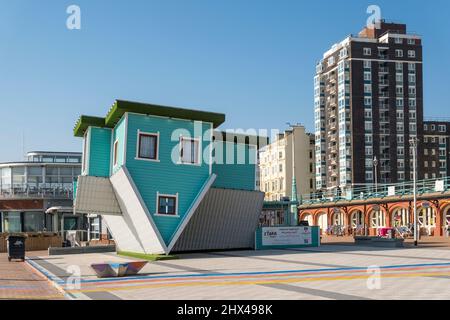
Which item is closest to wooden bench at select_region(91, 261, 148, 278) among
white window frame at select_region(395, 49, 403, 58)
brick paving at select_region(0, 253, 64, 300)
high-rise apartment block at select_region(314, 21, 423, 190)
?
brick paving at select_region(0, 253, 64, 300)

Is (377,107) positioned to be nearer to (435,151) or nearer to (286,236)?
(435,151)

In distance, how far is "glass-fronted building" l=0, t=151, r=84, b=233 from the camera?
212 ft

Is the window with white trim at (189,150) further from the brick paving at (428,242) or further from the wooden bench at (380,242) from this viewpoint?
the brick paving at (428,242)

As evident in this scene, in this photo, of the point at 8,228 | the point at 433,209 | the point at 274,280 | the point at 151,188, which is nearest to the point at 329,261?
the point at 274,280

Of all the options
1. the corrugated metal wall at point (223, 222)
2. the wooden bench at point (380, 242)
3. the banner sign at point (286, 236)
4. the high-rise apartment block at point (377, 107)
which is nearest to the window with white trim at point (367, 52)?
the high-rise apartment block at point (377, 107)

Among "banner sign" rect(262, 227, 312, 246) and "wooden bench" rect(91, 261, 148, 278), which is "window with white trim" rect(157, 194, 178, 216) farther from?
"wooden bench" rect(91, 261, 148, 278)

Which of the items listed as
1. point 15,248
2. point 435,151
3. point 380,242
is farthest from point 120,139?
point 435,151

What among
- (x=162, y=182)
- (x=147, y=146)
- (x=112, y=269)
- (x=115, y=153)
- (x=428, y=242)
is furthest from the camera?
(x=428, y=242)

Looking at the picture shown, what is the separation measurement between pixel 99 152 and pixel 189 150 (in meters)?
7.14

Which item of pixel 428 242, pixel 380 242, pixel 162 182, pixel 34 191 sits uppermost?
pixel 34 191

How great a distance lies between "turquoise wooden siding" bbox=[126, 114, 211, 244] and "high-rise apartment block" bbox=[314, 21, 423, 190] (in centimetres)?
8371

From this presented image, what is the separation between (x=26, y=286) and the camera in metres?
19.0

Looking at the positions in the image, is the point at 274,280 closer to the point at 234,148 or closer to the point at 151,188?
the point at 151,188

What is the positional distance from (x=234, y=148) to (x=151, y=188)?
367 inches
